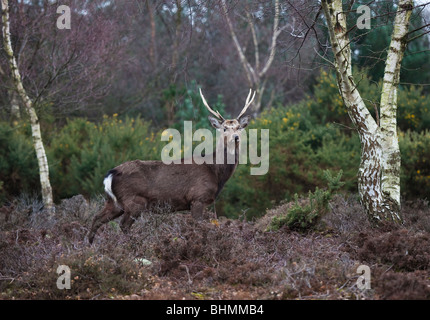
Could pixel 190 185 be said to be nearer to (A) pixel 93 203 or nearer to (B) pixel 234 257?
(B) pixel 234 257

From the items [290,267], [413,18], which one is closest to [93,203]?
[290,267]

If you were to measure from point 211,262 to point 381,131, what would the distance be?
2839 mm

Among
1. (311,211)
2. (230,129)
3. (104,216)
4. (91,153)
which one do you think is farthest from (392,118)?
(91,153)

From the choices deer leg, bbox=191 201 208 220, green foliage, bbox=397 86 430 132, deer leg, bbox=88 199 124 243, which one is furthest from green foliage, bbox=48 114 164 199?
green foliage, bbox=397 86 430 132

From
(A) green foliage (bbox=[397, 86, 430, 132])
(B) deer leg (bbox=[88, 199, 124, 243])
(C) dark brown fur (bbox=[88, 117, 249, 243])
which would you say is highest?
(A) green foliage (bbox=[397, 86, 430, 132])

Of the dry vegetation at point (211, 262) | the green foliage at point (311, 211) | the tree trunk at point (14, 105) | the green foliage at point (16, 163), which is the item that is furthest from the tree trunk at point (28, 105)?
the green foliage at point (311, 211)

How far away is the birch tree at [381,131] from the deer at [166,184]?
4.60 feet

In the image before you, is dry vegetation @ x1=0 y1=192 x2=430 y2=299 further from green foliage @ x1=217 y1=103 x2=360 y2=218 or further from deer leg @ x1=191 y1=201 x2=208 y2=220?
green foliage @ x1=217 y1=103 x2=360 y2=218

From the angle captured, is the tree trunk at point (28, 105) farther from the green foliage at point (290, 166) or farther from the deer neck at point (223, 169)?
the green foliage at point (290, 166)

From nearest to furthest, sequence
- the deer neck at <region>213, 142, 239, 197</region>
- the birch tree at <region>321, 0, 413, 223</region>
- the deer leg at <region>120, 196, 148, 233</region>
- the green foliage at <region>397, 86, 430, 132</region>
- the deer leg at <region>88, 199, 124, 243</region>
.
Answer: the birch tree at <region>321, 0, 413, 223</region> < the deer leg at <region>88, 199, 124, 243</region> < the deer leg at <region>120, 196, 148, 233</region> < the deer neck at <region>213, 142, 239, 197</region> < the green foliage at <region>397, 86, 430, 132</region>

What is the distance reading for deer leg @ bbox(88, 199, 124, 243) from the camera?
24.4 feet

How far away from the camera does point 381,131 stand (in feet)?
23.5

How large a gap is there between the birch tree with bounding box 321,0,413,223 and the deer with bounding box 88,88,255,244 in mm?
1402

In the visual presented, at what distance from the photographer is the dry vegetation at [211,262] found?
533 centimetres
